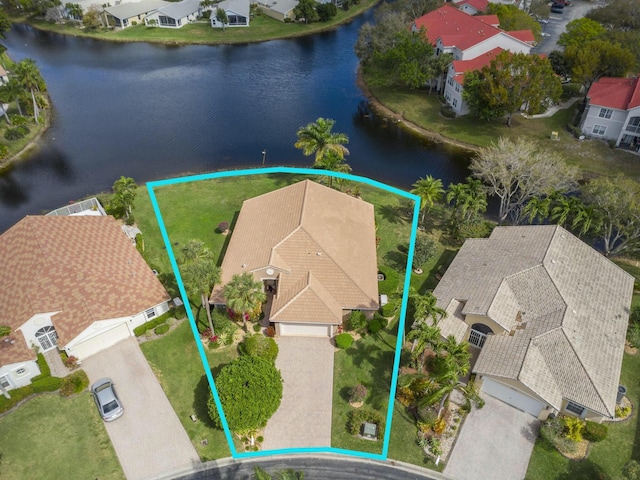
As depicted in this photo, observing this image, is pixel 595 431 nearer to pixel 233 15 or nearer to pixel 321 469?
pixel 321 469

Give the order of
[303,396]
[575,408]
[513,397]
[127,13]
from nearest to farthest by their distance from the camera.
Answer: [575,408], [513,397], [303,396], [127,13]

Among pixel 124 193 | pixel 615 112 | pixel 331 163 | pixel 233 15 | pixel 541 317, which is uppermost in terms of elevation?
pixel 233 15

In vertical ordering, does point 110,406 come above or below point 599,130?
below

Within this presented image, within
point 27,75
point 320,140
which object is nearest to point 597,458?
point 320,140

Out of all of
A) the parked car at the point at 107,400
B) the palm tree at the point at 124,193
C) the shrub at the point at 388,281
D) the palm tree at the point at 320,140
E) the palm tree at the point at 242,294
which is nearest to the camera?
the parked car at the point at 107,400

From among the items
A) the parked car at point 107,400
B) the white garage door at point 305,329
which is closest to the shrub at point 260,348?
the white garage door at point 305,329

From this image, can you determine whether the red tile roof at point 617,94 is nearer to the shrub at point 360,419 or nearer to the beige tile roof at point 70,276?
the shrub at point 360,419

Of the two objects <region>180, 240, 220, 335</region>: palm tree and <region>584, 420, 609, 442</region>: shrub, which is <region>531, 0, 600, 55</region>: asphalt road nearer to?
<region>584, 420, 609, 442</region>: shrub
